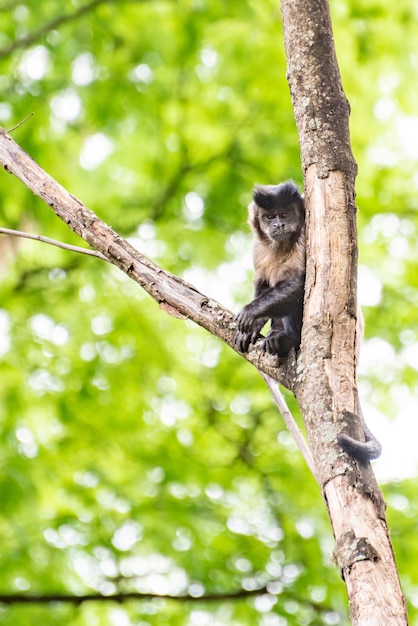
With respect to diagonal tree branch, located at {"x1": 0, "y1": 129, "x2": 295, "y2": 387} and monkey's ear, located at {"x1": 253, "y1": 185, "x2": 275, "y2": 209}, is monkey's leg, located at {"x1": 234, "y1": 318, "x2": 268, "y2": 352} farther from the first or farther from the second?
monkey's ear, located at {"x1": 253, "y1": 185, "x2": 275, "y2": 209}

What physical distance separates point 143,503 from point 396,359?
10.5ft

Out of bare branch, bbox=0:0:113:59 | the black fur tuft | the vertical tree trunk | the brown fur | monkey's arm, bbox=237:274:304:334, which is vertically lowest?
the vertical tree trunk

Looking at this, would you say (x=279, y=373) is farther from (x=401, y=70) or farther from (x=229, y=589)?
(x=401, y=70)

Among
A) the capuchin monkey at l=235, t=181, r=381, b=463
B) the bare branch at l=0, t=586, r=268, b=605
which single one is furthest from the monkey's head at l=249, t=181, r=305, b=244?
the bare branch at l=0, t=586, r=268, b=605

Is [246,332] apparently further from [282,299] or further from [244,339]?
[282,299]

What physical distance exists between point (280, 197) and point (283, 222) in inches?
8.7

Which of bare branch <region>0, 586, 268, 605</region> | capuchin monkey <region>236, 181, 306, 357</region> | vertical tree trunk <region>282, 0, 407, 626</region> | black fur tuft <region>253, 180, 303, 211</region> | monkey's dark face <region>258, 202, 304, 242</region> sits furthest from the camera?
bare branch <region>0, 586, 268, 605</region>

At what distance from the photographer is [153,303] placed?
8.50 m

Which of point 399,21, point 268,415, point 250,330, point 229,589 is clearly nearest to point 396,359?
point 268,415

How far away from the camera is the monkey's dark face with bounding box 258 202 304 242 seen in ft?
16.7

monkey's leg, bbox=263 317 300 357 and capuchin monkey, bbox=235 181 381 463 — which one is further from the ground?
capuchin monkey, bbox=235 181 381 463

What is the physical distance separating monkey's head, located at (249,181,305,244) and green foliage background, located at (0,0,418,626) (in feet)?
8.59

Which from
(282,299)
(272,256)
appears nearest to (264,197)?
(272,256)

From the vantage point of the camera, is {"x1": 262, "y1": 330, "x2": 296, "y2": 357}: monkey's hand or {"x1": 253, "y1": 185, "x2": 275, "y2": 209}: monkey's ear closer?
{"x1": 262, "y1": 330, "x2": 296, "y2": 357}: monkey's hand
